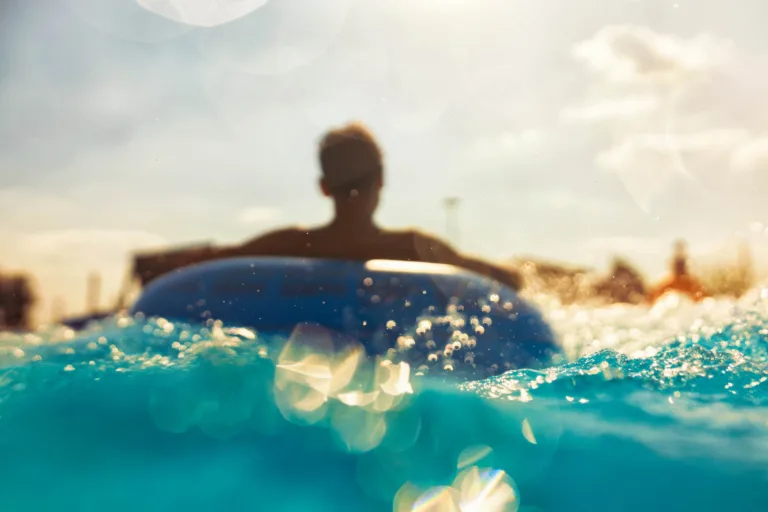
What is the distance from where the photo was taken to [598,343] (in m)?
3.99

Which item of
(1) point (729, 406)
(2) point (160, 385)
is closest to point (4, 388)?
(2) point (160, 385)

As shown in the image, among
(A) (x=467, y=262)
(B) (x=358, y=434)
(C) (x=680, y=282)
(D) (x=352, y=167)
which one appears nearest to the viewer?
(B) (x=358, y=434)

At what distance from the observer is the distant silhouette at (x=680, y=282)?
8.34m

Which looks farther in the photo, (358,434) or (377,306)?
(377,306)

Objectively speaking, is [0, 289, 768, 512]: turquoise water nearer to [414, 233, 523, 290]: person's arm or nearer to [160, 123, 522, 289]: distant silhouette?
[160, 123, 522, 289]: distant silhouette

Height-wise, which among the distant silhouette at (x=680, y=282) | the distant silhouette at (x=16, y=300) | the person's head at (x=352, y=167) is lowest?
the distant silhouette at (x=16, y=300)

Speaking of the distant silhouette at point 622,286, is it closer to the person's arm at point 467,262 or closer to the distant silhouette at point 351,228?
the person's arm at point 467,262

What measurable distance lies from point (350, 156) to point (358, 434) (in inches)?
A: 94.9

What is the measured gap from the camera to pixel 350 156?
430 centimetres

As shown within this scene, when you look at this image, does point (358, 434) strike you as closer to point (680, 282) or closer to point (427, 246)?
point (427, 246)

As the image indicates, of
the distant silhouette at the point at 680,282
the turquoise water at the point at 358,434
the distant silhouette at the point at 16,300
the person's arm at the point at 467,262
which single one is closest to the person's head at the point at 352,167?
the person's arm at the point at 467,262

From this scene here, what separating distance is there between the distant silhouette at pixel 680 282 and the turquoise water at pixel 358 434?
224 inches

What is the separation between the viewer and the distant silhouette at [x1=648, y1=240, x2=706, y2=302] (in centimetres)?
834

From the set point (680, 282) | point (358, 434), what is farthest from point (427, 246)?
point (680, 282)
